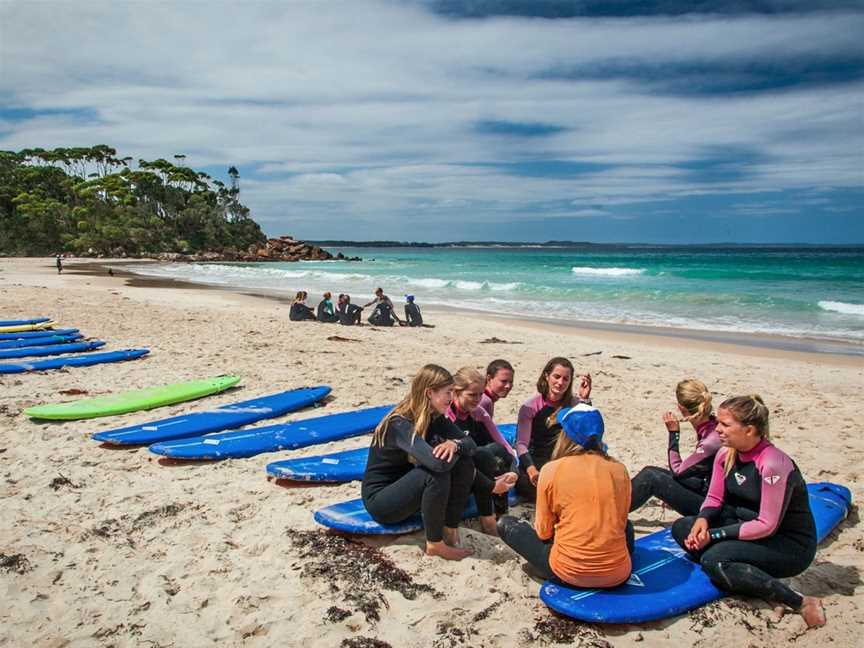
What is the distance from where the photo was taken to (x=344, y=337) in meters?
11.8

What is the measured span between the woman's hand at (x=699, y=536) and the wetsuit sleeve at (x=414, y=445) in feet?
4.61

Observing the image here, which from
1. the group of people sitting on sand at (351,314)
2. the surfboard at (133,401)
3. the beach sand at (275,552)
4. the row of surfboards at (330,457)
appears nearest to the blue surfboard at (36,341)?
the beach sand at (275,552)

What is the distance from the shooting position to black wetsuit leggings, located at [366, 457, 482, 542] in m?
3.55

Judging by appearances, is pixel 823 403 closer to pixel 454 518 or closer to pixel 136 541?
pixel 454 518

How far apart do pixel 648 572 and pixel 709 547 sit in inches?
14.3

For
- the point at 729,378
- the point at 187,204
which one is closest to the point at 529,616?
the point at 729,378

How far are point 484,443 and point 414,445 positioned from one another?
98 centimetres

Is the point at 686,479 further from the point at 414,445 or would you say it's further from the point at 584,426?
the point at 414,445

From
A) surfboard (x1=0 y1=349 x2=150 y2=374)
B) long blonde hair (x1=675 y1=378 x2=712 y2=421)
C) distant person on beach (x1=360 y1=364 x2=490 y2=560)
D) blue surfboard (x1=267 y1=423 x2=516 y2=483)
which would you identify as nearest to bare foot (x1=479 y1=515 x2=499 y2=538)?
distant person on beach (x1=360 y1=364 x2=490 y2=560)

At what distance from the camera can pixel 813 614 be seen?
3.00 meters

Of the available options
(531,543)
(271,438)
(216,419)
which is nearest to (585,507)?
(531,543)

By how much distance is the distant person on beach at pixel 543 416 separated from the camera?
4277 mm

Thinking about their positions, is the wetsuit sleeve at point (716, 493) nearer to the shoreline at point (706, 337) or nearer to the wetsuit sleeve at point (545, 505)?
the wetsuit sleeve at point (545, 505)

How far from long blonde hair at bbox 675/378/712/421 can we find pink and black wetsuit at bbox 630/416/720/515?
0.10 m
